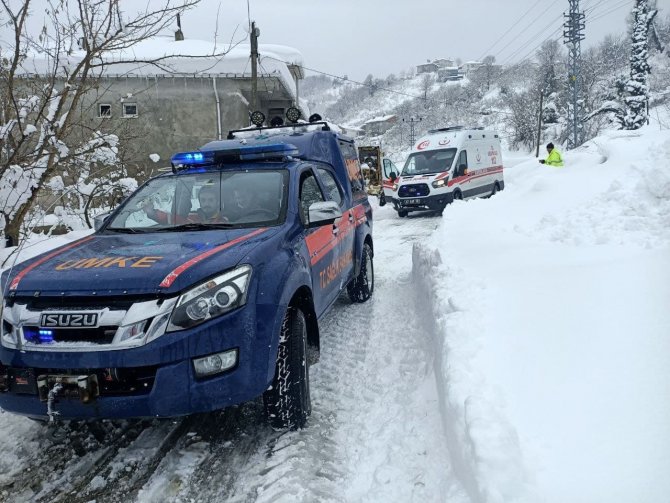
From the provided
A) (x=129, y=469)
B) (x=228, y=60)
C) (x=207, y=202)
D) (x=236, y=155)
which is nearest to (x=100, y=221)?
(x=207, y=202)

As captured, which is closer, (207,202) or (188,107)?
(207,202)

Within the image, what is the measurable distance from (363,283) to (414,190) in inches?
391

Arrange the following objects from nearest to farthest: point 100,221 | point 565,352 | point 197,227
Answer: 1. point 565,352
2. point 197,227
3. point 100,221

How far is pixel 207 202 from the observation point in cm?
401

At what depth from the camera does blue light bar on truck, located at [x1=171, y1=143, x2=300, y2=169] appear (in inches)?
169

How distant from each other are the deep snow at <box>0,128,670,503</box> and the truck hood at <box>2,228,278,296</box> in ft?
3.78

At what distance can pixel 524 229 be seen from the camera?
20.8ft

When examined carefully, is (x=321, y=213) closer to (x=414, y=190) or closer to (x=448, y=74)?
(x=414, y=190)

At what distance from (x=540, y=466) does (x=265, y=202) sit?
2.63 meters

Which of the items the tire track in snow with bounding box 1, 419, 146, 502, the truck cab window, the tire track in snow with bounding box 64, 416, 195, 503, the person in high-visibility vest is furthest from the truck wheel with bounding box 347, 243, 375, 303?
the person in high-visibility vest

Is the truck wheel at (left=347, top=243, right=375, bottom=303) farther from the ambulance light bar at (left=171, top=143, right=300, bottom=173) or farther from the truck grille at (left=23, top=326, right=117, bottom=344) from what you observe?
the truck grille at (left=23, top=326, right=117, bottom=344)

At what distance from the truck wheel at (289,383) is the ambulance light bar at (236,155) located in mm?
1616

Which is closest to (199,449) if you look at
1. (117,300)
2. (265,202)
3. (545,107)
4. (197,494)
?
(197,494)

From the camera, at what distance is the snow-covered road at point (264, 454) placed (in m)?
2.74
